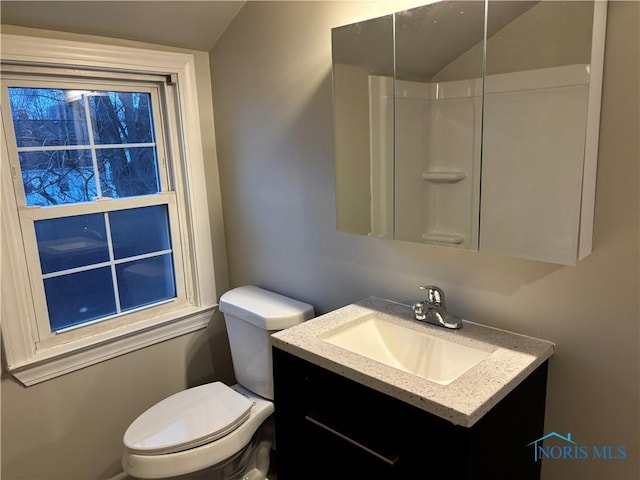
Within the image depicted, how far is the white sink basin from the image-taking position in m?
1.30

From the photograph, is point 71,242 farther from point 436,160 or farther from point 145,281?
point 436,160

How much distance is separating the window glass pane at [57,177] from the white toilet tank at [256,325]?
2.29ft

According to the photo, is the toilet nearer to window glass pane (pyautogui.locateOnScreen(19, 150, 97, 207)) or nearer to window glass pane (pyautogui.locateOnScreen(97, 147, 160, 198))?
window glass pane (pyautogui.locateOnScreen(97, 147, 160, 198))

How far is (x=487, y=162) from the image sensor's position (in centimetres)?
120

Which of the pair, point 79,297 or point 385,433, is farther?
point 79,297

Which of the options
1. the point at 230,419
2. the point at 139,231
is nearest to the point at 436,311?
the point at 230,419

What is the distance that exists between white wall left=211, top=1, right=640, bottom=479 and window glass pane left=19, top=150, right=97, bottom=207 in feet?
1.81

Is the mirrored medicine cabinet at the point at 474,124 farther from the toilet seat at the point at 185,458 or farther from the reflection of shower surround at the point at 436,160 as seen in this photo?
the toilet seat at the point at 185,458

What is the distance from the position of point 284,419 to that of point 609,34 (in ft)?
4.30

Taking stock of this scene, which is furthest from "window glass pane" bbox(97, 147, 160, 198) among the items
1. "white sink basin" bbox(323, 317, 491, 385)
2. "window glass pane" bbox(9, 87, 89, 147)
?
"white sink basin" bbox(323, 317, 491, 385)

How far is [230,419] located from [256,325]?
33cm

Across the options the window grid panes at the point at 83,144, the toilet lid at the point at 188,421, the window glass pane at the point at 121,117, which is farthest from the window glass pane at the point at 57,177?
the toilet lid at the point at 188,421

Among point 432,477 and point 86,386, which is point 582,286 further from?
point 86,386

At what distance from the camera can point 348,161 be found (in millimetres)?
1536
